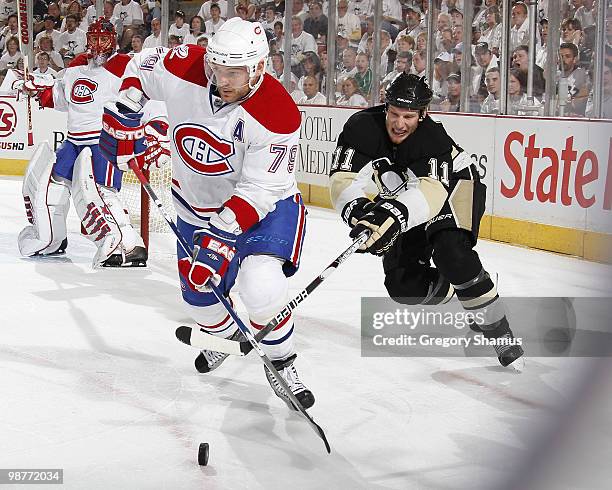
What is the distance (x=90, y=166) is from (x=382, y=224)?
2.60 metres

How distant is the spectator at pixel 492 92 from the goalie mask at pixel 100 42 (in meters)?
2.41

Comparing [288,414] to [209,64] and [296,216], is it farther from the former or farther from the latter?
[209,64]

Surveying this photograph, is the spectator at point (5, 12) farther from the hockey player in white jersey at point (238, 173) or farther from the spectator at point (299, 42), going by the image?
the hockey player in white jersey at point (238, 173)

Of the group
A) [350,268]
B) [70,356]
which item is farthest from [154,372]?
[350,268]

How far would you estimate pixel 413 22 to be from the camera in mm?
7105

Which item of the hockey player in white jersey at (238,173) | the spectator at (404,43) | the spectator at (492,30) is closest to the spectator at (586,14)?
the spectator at (492,30)

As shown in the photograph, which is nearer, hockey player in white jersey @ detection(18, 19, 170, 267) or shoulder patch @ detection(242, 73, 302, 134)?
shoulder patch @ detection(242, 73, 302, 134)

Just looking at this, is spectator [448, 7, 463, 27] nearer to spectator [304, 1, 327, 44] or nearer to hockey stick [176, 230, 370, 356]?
spectator [304, 1, 327, 44]

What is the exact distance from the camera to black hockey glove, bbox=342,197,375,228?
2.83 m

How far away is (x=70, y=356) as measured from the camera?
10.5 feet

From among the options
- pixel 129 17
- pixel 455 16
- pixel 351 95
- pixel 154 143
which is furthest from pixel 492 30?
pixel 129 17

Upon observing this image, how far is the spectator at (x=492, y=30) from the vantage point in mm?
6141

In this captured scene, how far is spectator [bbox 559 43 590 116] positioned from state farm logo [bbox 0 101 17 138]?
5.39 meters

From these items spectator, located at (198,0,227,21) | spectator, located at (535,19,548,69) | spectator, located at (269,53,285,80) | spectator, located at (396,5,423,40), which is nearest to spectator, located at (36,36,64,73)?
spectator, located at (198,0,227,21)
